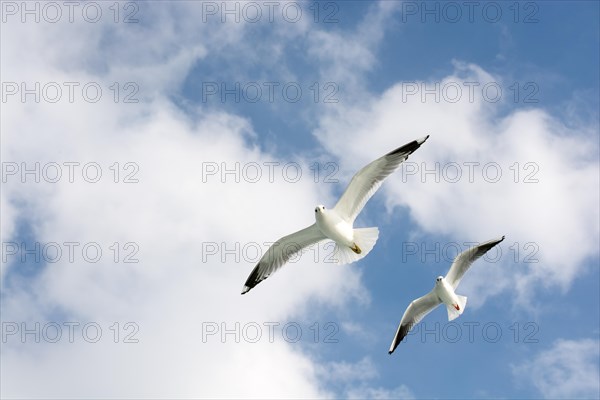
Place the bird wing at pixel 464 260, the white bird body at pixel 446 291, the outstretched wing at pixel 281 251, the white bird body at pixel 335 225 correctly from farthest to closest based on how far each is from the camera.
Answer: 1. the white bird body at pixel 446 291
2. the bird wing at pixel 464 260
3. the outstretched wing at pixel 281 251
4. the white bird body at pixel 335 225

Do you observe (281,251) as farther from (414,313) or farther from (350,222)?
(414,313)

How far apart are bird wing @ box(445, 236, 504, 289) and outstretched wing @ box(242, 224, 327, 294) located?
2505mm

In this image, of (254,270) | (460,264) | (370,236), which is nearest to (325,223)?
(370,236)

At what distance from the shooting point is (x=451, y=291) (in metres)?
15.1

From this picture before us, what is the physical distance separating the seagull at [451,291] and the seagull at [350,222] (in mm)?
1942

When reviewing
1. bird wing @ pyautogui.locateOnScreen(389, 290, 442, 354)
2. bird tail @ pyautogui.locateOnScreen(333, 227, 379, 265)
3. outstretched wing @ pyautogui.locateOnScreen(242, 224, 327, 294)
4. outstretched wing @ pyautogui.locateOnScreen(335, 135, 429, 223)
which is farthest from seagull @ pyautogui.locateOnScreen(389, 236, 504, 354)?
outstretched wing @ pyautogui.locateOnScreen(242, 224, 327, 294)

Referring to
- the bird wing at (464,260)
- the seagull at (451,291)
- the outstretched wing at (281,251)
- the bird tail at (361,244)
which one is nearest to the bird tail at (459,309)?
the seagull at (451,291)

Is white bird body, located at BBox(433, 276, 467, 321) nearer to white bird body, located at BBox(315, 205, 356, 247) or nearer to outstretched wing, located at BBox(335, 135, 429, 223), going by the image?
white bird body, located at BBox(315, 205, 356, 247)

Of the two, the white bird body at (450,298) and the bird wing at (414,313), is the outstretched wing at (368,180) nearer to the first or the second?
the white bird body at (450,298)

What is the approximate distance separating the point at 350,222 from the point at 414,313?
2.96 metres

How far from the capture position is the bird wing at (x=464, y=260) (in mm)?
14852

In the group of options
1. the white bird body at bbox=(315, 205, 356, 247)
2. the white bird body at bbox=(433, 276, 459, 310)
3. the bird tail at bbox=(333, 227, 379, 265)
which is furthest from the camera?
the white bird body at bbox=(433, 276, 459, 310)

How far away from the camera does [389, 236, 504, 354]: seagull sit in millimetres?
14962

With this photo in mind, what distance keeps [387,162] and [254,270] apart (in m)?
3.37
